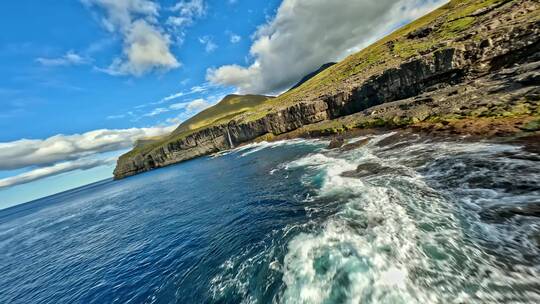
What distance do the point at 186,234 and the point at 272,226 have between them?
1052 centimetres

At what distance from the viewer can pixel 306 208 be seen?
66.2ft

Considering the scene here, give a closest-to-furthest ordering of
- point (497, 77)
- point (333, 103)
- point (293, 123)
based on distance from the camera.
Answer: point (497, 77) < point (333, 103) < point (293, 123)

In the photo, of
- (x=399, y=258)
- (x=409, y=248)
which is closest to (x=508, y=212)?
(x=409, y=248)

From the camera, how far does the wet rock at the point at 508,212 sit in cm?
1122

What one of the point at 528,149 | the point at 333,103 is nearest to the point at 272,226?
the point at 528,149

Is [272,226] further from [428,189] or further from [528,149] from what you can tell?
[528,149]

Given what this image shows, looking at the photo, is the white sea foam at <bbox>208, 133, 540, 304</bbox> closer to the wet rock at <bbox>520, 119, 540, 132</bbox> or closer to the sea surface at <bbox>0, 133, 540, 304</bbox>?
the sea surface at <bbox>0, 133, 540, 304</bbox>

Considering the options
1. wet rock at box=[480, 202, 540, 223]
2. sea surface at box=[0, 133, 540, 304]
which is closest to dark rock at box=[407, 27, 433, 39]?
sea surface at box=[0, 133, 540, 304]

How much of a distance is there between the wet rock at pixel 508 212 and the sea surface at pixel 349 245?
113 millimetres

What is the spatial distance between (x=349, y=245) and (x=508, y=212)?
825 cm

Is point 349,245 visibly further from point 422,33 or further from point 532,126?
point 422,33

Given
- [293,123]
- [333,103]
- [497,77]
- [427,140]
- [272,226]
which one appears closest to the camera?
[272,226]

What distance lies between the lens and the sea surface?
942cm

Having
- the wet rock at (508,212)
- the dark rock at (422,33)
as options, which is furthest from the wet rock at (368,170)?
the dark rock at (422,33)
